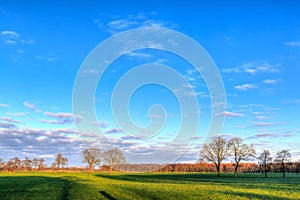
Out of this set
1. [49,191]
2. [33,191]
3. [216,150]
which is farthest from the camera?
[216,150]

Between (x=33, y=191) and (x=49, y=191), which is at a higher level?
(x=49, y=191)

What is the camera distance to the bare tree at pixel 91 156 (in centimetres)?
14700

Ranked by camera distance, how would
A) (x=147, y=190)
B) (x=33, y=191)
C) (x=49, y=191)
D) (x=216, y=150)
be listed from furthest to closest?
(x=216, y=150), (x=33, y=191), (x=49, y=191), (x=147, y=190)

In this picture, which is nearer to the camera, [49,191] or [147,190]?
[147,190]

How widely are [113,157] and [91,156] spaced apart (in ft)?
41.6

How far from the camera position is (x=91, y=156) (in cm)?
14700

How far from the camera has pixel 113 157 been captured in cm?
14475

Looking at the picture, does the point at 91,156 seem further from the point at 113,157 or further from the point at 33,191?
the point at 33,191

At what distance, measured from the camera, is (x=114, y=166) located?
147750 millimetres

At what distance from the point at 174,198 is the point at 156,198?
1852 millimetres

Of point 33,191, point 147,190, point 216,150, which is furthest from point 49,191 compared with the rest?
point 216,150

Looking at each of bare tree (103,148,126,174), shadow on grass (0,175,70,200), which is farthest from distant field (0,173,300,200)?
bare tree (103,148,126,174)

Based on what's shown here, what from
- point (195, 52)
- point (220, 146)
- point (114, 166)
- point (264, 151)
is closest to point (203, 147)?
point (220, 146)

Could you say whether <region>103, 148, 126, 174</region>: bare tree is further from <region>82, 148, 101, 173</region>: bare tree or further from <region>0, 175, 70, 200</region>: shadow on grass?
<region>0, 175, 70, 200</region>: shadow on grass
